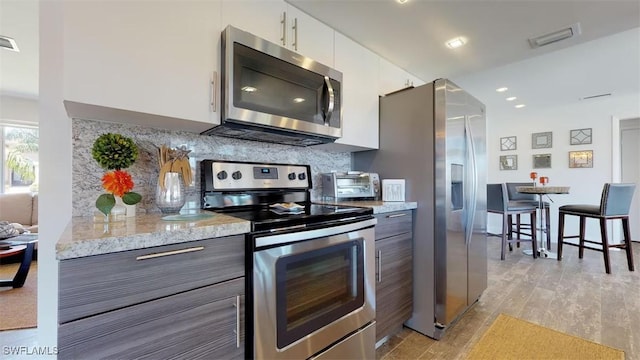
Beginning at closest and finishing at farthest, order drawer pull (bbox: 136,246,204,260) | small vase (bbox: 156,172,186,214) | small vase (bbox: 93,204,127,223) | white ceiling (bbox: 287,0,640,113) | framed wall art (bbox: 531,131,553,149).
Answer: drawer pull (bbox: 136,246,204,260), small vase (bbox: 93,204,127,223), small vase (bbox: 156,172,186,214), white ceiling (bbox: 287,0,640,113), framed wall art (bbox: 531,131,553,149)

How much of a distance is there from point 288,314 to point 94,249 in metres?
0.76

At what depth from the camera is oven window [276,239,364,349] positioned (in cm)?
116

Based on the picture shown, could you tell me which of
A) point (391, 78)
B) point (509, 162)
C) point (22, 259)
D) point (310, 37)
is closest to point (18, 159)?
point (22, 259)

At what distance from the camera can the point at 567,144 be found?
15.7 feet

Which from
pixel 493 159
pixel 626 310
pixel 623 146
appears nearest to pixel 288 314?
pixel 626 310

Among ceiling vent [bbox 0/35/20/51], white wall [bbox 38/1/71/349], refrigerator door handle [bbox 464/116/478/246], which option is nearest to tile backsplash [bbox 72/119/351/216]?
white wall [bbox 38/1/71/349]

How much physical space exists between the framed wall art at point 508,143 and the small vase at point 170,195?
6.09 m

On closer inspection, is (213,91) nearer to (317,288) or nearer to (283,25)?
(283,25)

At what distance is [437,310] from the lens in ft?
6.12

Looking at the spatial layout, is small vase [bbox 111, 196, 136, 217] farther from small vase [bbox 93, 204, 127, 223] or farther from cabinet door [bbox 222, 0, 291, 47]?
cabinet door [bbox 222, 0, 291, 47]

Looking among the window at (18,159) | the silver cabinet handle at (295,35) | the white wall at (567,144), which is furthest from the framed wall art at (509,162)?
the window at (18,159)

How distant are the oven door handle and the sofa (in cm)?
493

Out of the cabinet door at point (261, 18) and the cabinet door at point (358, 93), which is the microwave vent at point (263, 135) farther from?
the cabinet door at point (261, 18)

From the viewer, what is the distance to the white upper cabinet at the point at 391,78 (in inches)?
92.7
